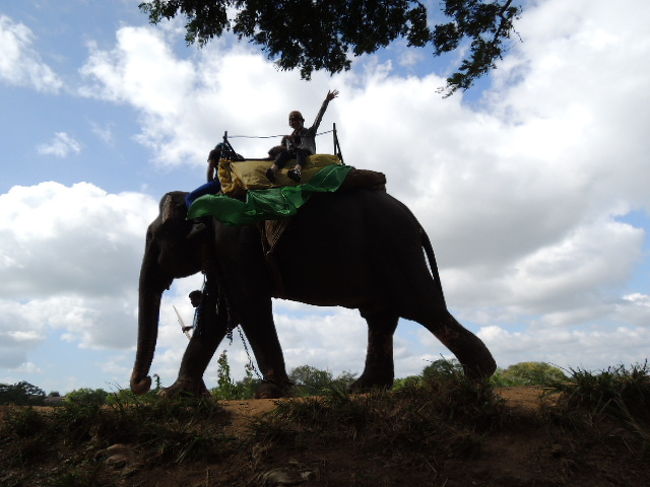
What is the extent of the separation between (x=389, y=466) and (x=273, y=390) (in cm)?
207

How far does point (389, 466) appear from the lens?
10.9ft

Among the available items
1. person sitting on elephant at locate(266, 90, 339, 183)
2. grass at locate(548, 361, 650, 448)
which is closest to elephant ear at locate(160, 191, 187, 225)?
person sitting on elephant at locate(266, 90, 339, 183)

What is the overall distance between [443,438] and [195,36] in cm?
530

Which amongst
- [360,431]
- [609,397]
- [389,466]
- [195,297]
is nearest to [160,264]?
[195,297]

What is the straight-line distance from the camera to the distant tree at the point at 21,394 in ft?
17.8

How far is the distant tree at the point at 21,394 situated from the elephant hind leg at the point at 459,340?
3661 millimetres

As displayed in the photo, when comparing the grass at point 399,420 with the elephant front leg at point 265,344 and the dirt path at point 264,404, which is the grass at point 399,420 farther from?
the elephant front leg at point 265,344

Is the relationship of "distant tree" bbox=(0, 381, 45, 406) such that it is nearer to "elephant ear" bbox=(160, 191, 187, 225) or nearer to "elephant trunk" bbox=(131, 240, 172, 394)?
"elephant trunk" bbox=(131, 240, 172, 394)

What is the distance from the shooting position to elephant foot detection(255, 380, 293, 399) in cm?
519

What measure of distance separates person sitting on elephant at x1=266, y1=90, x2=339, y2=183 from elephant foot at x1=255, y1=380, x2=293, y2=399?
193 centimetres

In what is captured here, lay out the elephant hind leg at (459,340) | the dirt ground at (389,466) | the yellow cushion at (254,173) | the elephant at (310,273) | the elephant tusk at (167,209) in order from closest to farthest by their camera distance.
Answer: the dirt ground at (389,466) → the elephant hind leg at (459,340) → the elephant at (310,273) → the yellow cushion at (254,173) → the elephant tusk at (167,209)

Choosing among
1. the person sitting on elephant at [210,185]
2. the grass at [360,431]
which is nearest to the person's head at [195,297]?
the person sitting on elephant at [210,185]

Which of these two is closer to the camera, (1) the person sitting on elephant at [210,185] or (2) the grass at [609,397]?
(2) the grass at [609,397]

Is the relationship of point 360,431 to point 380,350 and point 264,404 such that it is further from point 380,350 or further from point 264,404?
point 380,350
